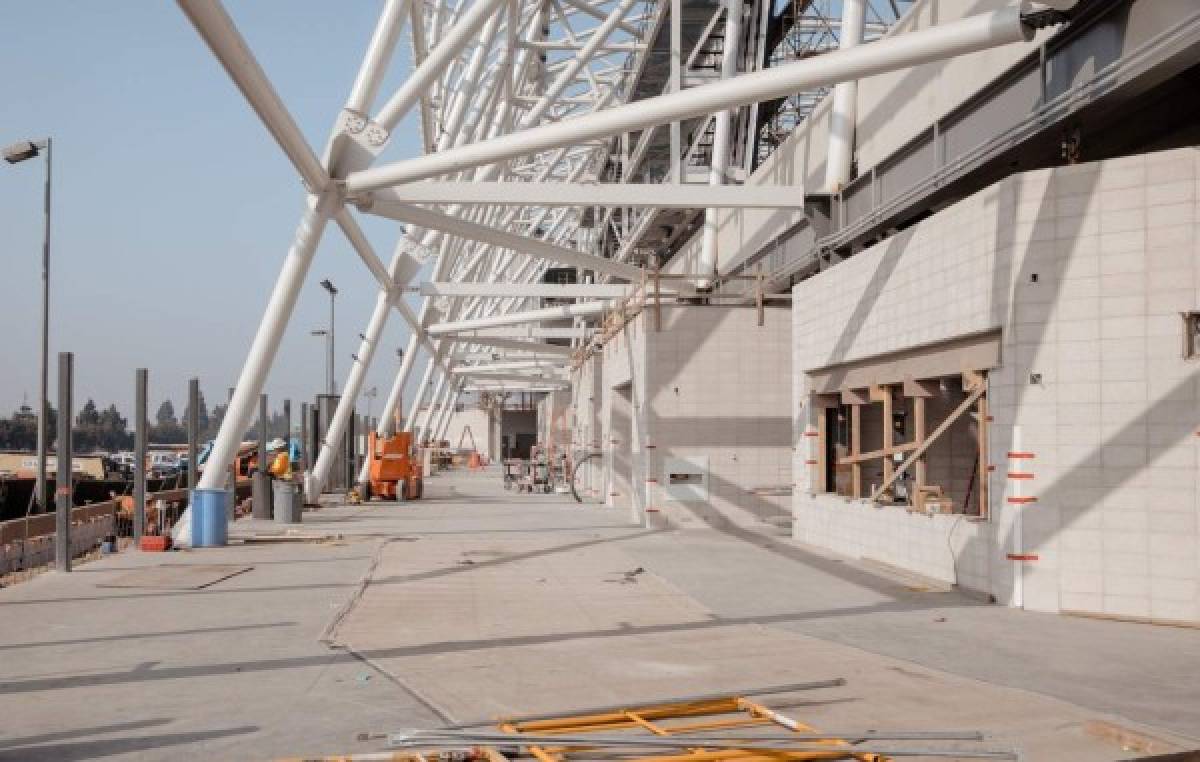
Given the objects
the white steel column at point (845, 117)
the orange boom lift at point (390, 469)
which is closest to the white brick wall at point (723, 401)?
the white steel column at point (845, 117)

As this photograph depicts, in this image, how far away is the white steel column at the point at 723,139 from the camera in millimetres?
27312

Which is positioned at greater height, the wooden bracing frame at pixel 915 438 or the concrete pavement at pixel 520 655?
the wooden bracing frame at pixel 915 438

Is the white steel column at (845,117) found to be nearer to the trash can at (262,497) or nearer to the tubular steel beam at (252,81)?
the tubular steel beam at (252,81)

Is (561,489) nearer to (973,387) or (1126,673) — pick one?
(973,387)

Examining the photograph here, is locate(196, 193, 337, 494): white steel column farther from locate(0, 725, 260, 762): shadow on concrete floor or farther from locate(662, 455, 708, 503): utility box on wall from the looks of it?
locate(0, 725, 260, 762): shadow on concrete floor

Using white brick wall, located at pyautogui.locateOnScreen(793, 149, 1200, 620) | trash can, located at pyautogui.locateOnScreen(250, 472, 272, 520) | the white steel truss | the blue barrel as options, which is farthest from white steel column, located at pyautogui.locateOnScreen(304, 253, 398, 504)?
white brick wall, located at pyautogui.locateOnScreen(793, 149, 1200, 620)

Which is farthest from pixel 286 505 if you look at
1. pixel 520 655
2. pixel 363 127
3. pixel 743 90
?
pixel 520 655

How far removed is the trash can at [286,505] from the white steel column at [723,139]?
432 inches

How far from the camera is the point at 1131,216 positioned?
11750 millimetres

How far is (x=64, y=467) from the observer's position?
1603 centimetres

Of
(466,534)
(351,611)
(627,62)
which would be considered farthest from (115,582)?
(627,62)

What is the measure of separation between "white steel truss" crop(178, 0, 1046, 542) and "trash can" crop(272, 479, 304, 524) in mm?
4829

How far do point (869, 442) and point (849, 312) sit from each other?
3212 millimetres

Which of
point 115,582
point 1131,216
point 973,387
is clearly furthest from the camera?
point 115,582
